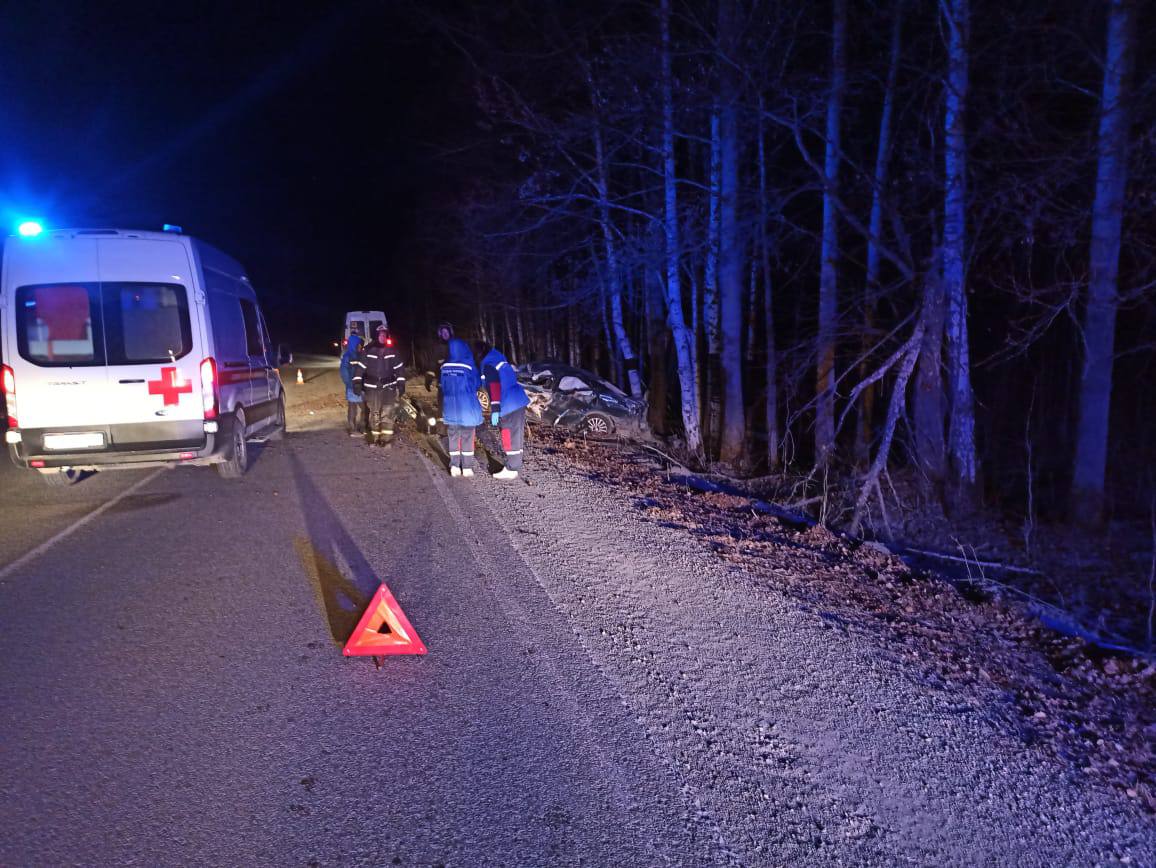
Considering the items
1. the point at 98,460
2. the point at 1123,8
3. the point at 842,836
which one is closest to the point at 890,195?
the point at 1123,8

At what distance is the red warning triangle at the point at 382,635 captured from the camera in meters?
4.41

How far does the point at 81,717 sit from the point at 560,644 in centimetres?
257

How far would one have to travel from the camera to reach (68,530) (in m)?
7.24

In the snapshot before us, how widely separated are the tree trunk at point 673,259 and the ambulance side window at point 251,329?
6.78m

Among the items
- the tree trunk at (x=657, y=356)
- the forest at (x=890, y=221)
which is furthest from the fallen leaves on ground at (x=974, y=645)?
the tree trunk at (x=657, y=356)

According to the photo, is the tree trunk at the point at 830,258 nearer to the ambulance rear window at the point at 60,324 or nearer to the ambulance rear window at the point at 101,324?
the ambulance rear window at the point at 101,324

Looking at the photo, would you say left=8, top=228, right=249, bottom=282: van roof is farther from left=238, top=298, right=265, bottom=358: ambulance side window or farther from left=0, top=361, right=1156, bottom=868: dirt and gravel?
left=0, top=361, right=1156, bottom=868: dirt and gravel

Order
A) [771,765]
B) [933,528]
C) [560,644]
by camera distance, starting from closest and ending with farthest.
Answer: [771,765]
[560,644]
[933,528]

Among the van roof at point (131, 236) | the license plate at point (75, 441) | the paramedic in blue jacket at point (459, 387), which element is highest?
the van roof at point (131, 236)

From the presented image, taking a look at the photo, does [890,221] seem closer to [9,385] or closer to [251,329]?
[251,329]

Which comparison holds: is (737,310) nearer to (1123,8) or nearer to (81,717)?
(1123,8)

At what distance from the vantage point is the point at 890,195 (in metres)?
10.5

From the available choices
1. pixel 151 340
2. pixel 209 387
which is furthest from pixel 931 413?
pixel 151 340

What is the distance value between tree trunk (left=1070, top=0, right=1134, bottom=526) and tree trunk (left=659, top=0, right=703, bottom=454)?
5771mm
